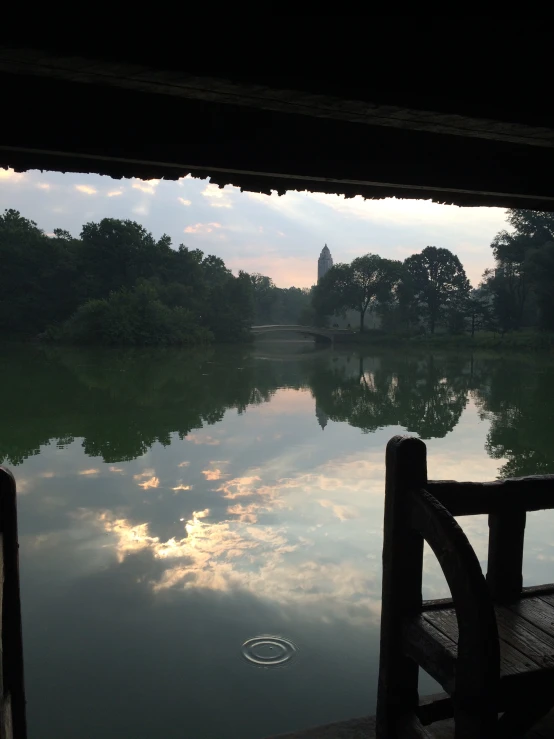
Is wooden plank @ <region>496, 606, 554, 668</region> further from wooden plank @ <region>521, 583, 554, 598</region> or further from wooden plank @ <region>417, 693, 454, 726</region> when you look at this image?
wooden plank @ <region>417, 693, 454, 726</region>

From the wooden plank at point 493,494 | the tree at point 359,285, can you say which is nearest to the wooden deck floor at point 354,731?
the wooden plank at point 493,494

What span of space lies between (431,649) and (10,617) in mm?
1225

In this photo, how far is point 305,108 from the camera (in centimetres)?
156

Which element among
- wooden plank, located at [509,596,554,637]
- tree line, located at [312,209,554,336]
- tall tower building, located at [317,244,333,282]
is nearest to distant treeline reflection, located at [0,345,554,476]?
wooden plank, located at [509,596,554,637]

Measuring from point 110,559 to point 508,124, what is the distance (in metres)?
4.58

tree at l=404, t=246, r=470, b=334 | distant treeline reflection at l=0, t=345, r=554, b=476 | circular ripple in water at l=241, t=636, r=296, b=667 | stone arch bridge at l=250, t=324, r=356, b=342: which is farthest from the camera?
tree at l=404, t=246, r=470, b=334

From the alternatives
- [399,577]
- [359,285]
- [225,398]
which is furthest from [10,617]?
[359,285]

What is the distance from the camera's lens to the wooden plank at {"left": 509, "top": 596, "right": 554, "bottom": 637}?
5.88 ft

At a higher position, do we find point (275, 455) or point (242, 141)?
point (242, 141)

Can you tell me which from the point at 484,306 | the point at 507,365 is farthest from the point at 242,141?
the point at 484,306

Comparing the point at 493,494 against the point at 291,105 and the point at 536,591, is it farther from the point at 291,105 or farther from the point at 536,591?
the point at 291,105

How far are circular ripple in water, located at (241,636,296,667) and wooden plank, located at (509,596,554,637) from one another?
1978 mm

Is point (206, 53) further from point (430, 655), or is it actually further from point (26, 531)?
point (26, 531)

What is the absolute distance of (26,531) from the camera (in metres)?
5.54
